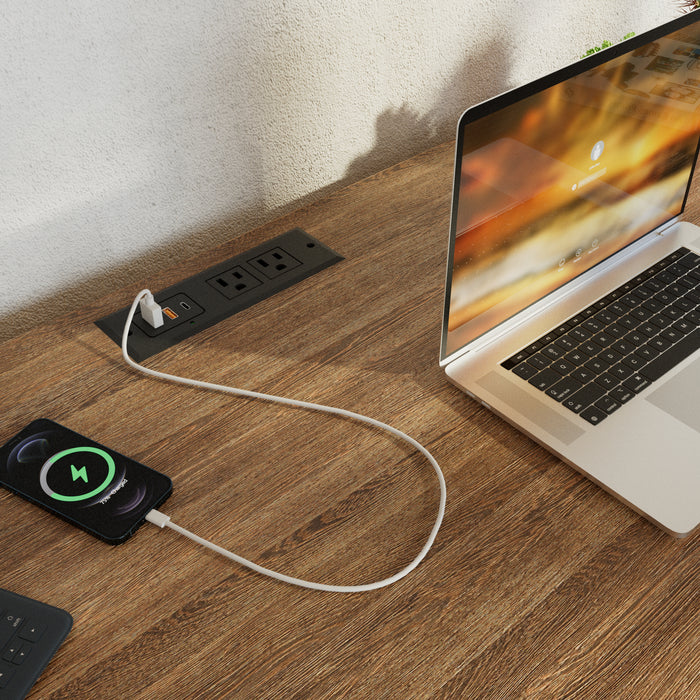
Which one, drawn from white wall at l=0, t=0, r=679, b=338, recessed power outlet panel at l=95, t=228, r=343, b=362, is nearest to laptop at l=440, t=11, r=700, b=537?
recessed power outlet panel at l=95, t=228, r=343, b=362

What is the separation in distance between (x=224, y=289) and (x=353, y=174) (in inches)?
14.1

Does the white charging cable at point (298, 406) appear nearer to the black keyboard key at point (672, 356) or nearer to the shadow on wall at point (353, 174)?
the shadow on wall at point (353, 174)

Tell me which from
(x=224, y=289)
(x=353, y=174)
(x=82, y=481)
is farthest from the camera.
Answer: (x=353, y=174)

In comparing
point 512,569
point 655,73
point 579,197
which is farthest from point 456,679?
Answer: point 655,73

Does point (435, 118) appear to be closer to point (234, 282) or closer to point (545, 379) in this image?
point (234, 282)

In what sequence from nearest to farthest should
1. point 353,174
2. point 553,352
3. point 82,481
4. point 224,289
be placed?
point 82,481 < point 553,352 < point 224,289 < point 353,174

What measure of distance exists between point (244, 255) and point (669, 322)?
1.68 ft

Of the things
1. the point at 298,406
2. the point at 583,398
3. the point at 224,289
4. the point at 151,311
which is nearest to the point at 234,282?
the point at 224,289

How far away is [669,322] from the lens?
2.67 feet

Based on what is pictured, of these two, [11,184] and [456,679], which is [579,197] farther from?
[11,184]

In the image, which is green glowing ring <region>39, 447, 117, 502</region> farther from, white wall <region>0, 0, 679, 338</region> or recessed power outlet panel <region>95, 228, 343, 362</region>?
white wall <region>0, 0, 679, 338</region>

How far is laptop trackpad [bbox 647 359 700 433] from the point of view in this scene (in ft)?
2.32

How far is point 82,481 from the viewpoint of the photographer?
0.66 metres

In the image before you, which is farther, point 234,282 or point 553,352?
point 234,282
